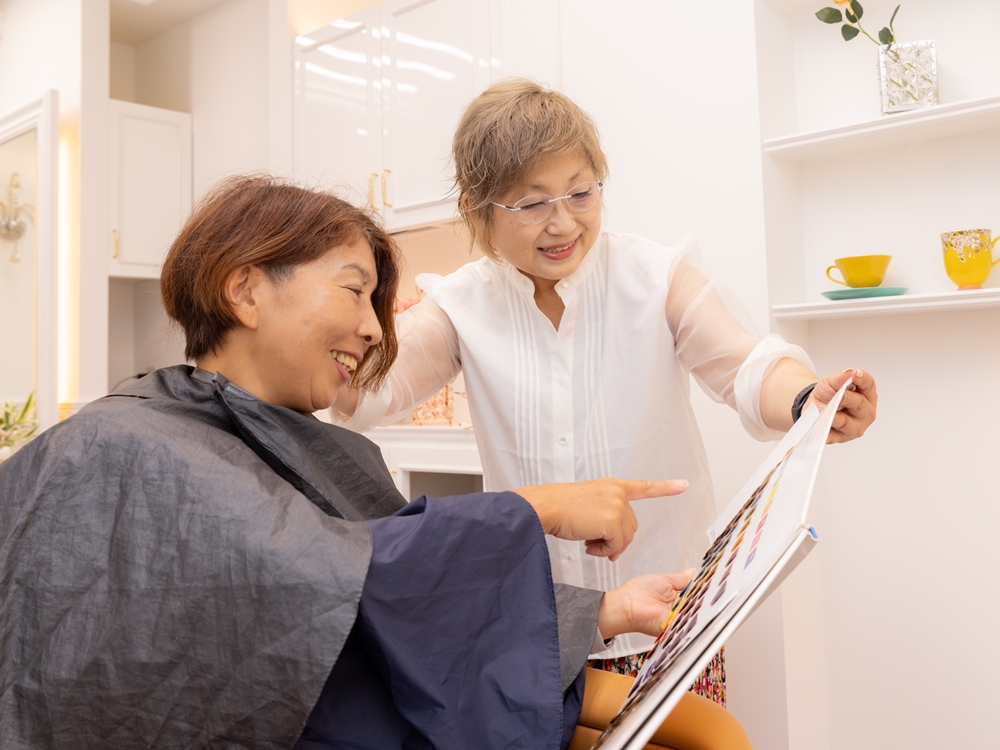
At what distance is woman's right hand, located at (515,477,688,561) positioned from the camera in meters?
0.97

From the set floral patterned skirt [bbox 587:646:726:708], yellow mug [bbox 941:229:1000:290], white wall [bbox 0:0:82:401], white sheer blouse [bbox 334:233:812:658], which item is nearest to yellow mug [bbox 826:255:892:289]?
yellow mug [bbox 941:229:1000:290]

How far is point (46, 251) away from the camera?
12.6 feet

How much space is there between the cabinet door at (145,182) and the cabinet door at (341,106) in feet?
4.09

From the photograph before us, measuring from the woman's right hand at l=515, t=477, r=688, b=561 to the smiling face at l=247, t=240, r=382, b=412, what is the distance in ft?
1.10

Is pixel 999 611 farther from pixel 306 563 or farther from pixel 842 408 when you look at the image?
pixel 306 563

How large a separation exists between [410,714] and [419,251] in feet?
8.74

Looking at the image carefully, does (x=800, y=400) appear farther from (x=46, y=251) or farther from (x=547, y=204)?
(x=46, y=251)

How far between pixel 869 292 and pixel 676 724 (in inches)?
51.8

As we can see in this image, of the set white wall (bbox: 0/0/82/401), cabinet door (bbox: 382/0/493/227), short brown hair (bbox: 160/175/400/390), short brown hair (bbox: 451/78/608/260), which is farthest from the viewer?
white wall (bbox: 0/0/82/401)

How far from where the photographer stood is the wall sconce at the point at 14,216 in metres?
4.08

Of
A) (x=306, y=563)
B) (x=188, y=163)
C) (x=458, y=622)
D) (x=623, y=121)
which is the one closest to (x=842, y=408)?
(x=458, y=622)

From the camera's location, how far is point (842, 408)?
1.05m

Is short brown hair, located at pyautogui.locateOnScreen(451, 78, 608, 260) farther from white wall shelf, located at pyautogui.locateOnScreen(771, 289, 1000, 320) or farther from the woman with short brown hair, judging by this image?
white wall shelf, located at pyautogui.locateOnScreen(771, 289, 1000, 320)

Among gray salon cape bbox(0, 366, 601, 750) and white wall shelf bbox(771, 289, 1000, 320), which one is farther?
white wall shelf bbox(771, 289, 1000, 320)
